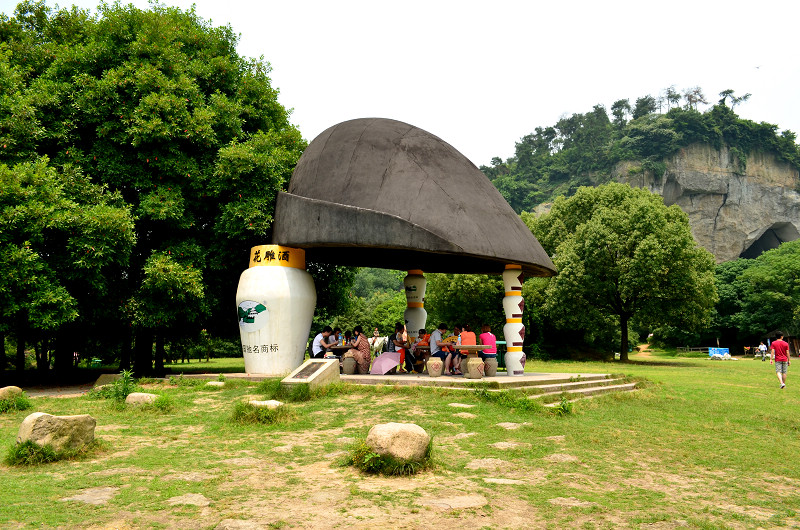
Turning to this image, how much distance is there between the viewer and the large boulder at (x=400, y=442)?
652 cm

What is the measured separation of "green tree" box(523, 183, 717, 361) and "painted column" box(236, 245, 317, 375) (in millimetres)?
19509

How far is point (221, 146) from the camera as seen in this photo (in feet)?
58.7

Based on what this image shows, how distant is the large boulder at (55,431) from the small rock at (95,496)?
4.78ft

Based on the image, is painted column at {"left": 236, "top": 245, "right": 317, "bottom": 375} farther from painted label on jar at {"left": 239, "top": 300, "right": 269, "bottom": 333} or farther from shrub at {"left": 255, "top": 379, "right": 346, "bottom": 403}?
shrub at {"left": 255, "top": 379, "right": 346, "bottom": 403}

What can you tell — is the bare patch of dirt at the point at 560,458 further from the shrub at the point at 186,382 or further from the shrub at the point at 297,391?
the shrub at the point at 186,382

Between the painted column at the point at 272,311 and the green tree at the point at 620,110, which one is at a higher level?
the green tree at the point at 620,110

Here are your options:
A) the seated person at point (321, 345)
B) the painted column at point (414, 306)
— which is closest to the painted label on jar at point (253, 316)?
the seated person at point (321, 345)

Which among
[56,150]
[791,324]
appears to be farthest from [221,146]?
[791,324]

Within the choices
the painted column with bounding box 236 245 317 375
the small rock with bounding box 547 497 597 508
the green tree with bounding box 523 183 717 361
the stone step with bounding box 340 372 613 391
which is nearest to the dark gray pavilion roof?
the painted column with bounding box 236 245 317 375

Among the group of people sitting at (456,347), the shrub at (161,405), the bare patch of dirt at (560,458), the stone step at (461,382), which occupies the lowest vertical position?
the bare patch of dirt at (560,458)

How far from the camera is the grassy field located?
17.3ft

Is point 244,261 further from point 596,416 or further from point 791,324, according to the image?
point 791,324

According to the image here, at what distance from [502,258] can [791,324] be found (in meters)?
45.0

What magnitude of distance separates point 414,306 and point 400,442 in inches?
525
